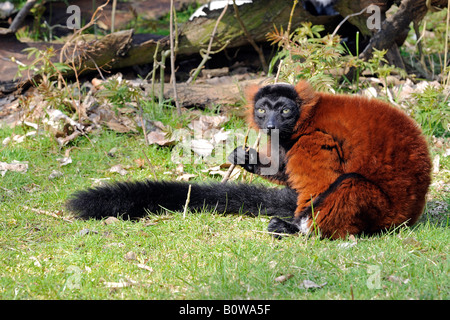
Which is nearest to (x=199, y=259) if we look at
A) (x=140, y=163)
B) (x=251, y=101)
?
(x=251, y=101)

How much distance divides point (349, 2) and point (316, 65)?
5.25 ft

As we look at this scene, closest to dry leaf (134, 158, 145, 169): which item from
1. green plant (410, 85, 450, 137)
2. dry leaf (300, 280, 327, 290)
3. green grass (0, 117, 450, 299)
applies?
green grass (0, 117, 450, 299)

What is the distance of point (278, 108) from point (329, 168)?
62cm

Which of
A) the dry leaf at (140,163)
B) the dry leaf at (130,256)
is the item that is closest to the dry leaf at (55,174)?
the dry leaf at (140,163)

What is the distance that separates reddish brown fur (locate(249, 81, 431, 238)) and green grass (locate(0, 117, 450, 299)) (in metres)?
Answer: 0.17

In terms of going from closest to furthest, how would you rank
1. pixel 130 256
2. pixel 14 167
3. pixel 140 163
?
1. pixel 130 256
2. pixel 14 167
3. pixel 140 163

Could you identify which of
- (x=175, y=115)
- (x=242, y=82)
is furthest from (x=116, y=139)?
(x=242, y=82)

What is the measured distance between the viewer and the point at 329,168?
12.1 feet

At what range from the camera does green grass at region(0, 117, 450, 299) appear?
3016 millimetres

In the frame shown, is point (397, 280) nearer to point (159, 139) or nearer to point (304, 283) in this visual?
point (304, 283)

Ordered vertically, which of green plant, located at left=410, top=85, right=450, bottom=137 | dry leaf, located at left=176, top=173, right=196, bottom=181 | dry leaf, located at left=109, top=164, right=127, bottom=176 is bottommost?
dry leaf, located at left=176, top=173, right=196, bottom=181

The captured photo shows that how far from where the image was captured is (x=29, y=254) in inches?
145

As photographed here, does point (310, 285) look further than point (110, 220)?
No

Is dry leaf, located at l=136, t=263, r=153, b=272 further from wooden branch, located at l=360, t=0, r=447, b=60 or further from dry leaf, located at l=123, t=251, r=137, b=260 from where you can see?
wooden branch, located at l=360, t=0, r=447, b=60
